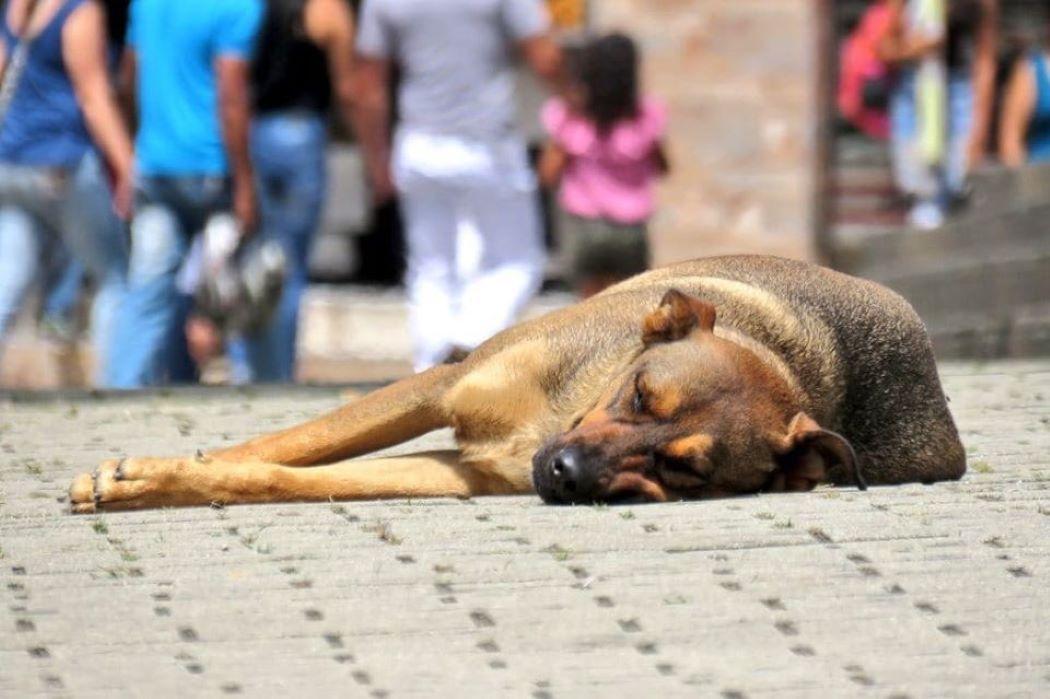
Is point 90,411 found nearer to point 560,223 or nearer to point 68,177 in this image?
point 68,177

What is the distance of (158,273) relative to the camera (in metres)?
9.11

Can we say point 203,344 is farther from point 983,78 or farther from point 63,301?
point 983,78

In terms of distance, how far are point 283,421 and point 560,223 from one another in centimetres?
637

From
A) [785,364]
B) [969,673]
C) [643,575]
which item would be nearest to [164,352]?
[785,364]

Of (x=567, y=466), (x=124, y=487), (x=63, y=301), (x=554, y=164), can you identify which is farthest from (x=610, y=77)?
(x=124, y=487)

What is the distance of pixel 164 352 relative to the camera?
934 centimetres

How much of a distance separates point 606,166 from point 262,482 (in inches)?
204

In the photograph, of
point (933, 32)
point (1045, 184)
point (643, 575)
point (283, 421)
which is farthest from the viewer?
point (933, 32)

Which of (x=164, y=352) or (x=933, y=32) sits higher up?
(x=933, y=32)

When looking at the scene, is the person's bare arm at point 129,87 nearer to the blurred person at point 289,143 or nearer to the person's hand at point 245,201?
the blurred person at point 289,143

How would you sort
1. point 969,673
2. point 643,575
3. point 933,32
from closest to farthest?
point 969,673 → point 643,575 → point 933,32

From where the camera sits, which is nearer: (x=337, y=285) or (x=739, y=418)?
(x=739, y=418)

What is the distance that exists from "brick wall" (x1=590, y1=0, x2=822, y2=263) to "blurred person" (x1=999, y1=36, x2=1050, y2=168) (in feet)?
4.07

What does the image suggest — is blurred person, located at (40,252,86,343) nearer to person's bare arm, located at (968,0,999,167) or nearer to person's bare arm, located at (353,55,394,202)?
person's bare arm, located at (353,55,394,202)
